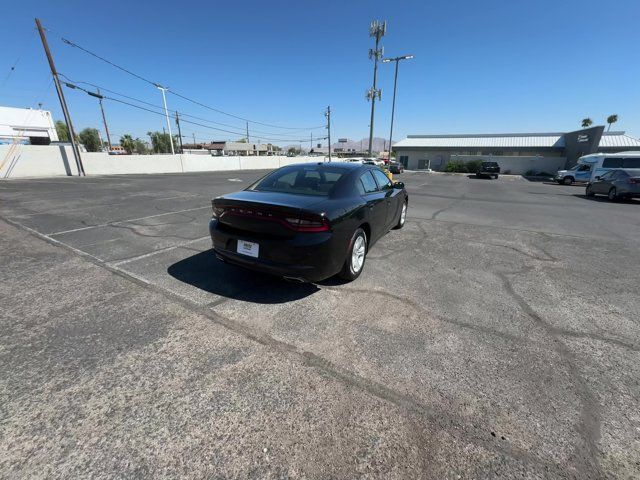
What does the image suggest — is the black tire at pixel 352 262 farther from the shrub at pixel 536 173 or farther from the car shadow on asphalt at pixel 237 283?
the shrub at pixel 536 173

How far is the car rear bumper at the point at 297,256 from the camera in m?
2.97

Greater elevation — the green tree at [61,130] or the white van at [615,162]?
the green tree at [61,130]

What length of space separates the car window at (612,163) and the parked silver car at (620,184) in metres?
5.90

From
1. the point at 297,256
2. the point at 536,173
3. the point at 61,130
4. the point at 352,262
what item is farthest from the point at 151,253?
the point at 61,130

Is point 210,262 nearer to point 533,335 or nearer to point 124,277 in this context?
point 124,277

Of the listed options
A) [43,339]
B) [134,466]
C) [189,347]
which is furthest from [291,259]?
[43,339]

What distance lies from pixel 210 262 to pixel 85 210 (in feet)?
20.8

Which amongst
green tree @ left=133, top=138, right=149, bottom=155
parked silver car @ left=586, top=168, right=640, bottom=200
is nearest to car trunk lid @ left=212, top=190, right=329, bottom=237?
parked silver car @ left=586, top=168, right=640, bottom=200

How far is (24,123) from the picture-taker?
104 feet

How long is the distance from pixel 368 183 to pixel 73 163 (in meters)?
24.9

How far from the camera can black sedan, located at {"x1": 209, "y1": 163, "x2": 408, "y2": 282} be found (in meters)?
3.00

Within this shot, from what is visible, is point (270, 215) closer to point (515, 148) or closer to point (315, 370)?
point (315, 370)

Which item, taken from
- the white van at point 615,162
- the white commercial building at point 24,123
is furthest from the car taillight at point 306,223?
the white commercial building at point 24,123

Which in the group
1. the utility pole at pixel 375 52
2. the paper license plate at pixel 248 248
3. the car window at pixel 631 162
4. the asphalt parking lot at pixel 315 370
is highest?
the utility pole at pixel 375 52
